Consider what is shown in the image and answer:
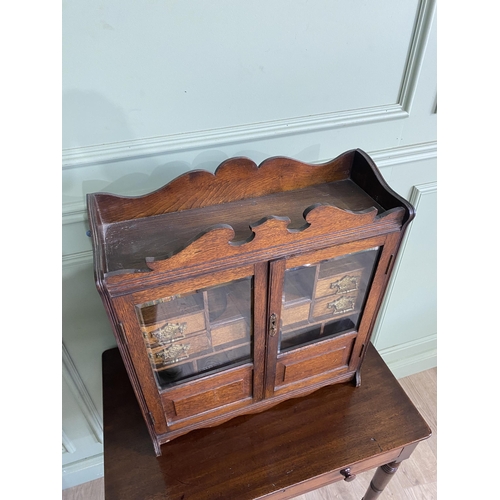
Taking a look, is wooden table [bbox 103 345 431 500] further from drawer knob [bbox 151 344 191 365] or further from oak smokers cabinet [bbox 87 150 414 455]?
drawer knob [bbox 151 344 191 365]

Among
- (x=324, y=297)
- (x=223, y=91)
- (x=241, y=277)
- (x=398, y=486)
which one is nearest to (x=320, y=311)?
(x=324, y=297)

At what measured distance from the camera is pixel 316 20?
0.60 metres

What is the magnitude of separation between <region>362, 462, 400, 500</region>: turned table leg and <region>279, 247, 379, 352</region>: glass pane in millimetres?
338

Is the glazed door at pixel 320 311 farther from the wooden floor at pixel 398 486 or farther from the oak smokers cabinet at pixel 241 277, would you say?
the wooden floor at pixel 398 486

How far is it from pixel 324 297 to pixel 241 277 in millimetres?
185

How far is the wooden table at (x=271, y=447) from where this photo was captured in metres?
0.67

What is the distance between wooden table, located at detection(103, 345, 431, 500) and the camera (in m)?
0.67

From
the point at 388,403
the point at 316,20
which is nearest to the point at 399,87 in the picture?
the point at 316,20

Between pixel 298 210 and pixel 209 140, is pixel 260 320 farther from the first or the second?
pixel 209 140

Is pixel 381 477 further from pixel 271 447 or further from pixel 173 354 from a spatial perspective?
pixel 173 354

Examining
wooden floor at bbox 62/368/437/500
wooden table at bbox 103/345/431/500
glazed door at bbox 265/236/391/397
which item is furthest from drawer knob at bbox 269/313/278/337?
wooden floor at bbox 62/368/437/500

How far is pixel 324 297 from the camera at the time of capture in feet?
2.15

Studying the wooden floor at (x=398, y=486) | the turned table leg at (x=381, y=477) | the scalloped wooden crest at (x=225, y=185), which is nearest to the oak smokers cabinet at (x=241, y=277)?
the scalloped wooden crest at (x=225, y=185)

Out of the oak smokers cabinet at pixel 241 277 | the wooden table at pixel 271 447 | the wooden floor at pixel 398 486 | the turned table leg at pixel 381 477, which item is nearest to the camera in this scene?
the oak smokers cabinet at pixel 241 277
